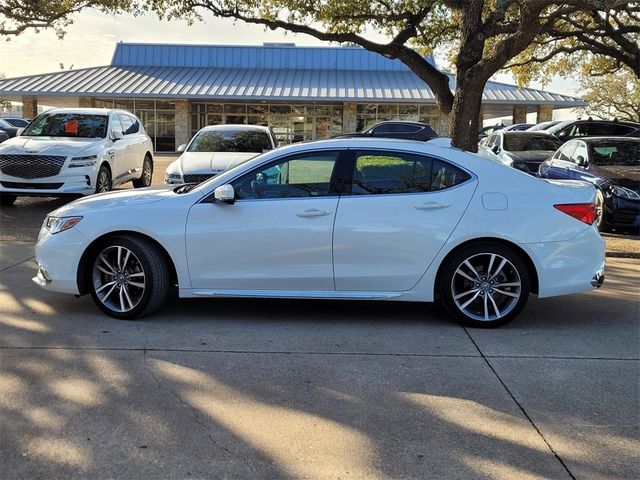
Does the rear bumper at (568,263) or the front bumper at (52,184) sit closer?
the rear bumper at (568,263)

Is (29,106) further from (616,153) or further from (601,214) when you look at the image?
(601,214)

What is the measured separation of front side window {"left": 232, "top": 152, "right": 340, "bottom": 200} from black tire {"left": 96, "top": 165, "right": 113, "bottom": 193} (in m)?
6.91

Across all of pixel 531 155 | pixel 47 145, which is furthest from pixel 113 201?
pixel 531 155

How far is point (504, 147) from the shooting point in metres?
15.9

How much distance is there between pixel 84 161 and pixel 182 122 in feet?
79.3

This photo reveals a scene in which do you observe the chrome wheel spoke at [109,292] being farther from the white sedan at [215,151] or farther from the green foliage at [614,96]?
the green foliage at [614,96]

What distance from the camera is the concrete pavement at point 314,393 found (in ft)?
10.3

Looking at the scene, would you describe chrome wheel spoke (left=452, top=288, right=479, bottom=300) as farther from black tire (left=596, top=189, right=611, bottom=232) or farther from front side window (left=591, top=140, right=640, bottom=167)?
front side window (left=591, top=140, right=640, bottom=167)

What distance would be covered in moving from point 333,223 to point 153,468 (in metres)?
2.63

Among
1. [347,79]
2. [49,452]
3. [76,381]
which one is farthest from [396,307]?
[347,79]

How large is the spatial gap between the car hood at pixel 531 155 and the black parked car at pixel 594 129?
4.29m

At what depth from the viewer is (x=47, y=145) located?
36.2ft

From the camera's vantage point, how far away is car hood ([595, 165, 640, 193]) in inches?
390

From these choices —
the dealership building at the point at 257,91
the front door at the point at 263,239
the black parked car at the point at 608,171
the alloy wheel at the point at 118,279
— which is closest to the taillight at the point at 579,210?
the front door at the point at 263,239
